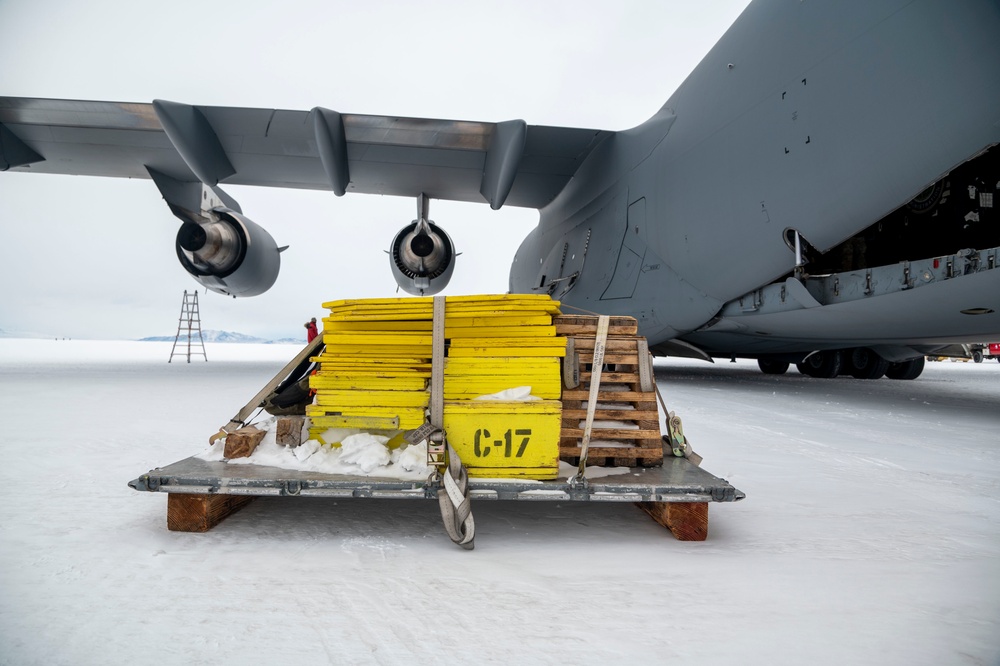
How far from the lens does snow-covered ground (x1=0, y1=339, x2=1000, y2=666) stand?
1.44 metres

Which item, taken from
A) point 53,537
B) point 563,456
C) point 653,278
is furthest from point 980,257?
point 53,537

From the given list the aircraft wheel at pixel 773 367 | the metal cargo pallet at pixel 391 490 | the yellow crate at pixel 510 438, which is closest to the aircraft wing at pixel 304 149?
the yellow crate at pixel 510 438

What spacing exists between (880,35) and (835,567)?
406cm

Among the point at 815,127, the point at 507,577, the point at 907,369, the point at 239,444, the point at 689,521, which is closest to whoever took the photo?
the point at 507,577

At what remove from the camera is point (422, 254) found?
10500 mm

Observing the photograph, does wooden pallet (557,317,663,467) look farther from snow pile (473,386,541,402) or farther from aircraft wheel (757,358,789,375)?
aircraft wheel (757,358,789,375)

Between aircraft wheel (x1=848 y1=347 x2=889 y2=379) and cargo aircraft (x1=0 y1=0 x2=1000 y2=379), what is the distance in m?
0.04

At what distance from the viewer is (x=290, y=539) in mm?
2158

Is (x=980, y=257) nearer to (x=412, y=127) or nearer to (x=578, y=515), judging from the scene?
(x=578, y=515)

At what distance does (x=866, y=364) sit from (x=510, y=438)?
12.2 metres

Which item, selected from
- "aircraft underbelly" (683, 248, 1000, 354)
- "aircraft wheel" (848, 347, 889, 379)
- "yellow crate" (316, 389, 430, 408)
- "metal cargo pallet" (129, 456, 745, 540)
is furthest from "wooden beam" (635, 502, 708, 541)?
"aircraft wheel" (848, 347, 889, 379)

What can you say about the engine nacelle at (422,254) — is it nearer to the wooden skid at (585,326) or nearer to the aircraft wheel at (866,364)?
the wooden skid at (585,326)

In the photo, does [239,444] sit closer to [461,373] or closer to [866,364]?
[461,373]

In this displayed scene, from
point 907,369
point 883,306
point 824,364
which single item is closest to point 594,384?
point 883,306
